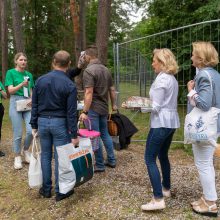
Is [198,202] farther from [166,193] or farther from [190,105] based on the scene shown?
[190,105]

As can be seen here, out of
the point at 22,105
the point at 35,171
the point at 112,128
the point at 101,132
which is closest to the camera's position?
the point at 35,171

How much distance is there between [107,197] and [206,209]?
118cm

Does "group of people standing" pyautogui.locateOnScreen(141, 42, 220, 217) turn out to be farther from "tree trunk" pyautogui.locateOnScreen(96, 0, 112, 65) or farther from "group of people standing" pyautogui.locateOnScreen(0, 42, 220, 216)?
"tree trunk" pyautogui.locateOnScreen(96, 0, 112, 65)

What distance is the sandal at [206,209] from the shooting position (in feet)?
12.1

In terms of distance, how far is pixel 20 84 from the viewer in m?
5.34

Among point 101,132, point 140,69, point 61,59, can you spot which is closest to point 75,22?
point 140,69

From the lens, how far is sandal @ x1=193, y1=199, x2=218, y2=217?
368 centimetres

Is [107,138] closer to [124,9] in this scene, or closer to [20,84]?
[20,84]

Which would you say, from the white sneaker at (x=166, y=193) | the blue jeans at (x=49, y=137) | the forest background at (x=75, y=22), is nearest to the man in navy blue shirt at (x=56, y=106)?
the blue jeans at (x=49, y=137)

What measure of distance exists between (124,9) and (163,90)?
26725 mm

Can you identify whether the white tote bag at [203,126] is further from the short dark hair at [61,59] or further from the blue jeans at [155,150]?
the short dark hair at [61,59]

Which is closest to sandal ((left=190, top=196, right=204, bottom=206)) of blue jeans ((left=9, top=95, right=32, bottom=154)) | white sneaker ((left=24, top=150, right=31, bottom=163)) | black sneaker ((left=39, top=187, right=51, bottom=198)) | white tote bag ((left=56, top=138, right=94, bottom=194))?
white tote bag ((left=56, top=138, right=94, bottom=194))

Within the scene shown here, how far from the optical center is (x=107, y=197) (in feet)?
14.1

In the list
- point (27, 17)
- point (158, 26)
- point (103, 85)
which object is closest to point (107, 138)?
point (103, 85)
